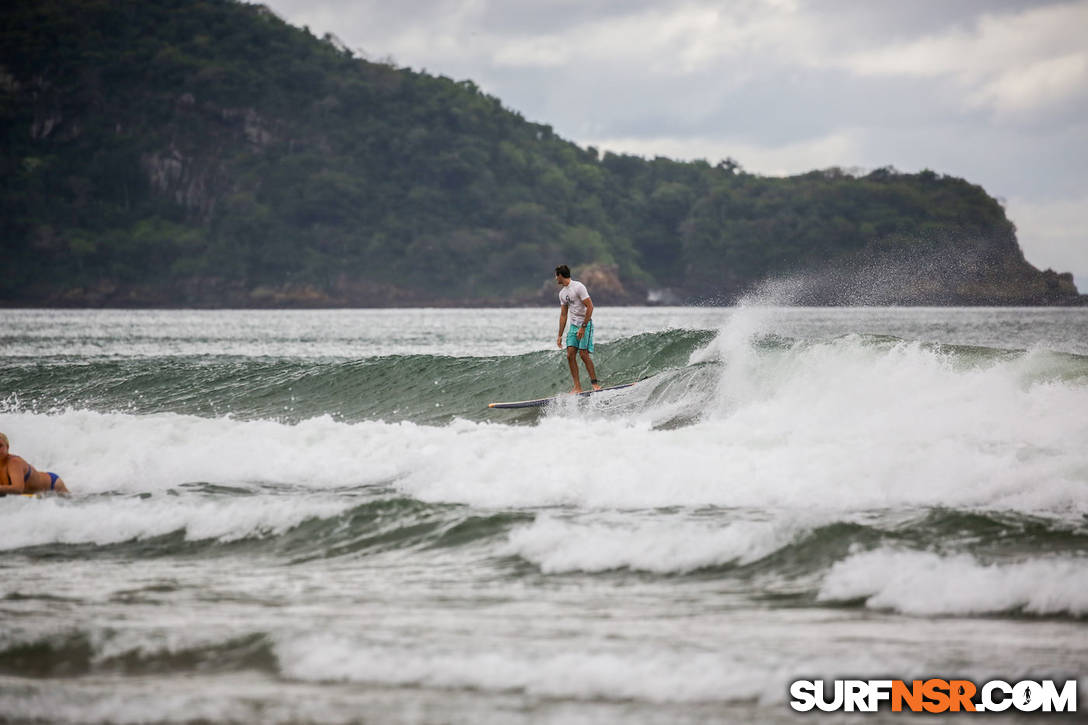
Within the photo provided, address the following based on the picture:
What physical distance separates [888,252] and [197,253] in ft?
266

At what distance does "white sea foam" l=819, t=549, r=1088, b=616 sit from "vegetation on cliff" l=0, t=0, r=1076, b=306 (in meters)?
101

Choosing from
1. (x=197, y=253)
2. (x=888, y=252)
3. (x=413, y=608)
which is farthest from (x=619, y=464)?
(x=197, y=253)

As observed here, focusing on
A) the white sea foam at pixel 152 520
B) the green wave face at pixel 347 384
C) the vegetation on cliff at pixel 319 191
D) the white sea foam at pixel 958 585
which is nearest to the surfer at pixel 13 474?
the white sea foam at pixel 152 520

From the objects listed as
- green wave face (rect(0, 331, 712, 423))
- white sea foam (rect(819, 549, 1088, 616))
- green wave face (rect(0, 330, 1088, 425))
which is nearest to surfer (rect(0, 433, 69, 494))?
green wave face (rect(0, 330, 1088, 425))

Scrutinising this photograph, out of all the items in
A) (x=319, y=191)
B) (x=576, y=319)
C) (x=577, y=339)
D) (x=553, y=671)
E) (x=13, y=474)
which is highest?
(x=319, y=191)

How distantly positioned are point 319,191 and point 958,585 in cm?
13561

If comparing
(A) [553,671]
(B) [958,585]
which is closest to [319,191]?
(B) [958,585]

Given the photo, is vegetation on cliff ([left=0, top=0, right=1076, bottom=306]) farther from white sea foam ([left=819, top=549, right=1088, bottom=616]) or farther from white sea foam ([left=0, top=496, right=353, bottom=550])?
white sea foam ([left=819, top=549, right=1088, bottom=616])

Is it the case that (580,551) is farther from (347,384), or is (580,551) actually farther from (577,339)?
(347,384)

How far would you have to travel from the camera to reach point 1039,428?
9.89 m

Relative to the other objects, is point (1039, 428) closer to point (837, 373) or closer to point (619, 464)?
point (837, 373)

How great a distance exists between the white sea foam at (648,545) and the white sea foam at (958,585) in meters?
0.74

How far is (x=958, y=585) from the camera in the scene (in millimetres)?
6320

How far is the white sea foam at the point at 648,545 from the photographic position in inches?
284
